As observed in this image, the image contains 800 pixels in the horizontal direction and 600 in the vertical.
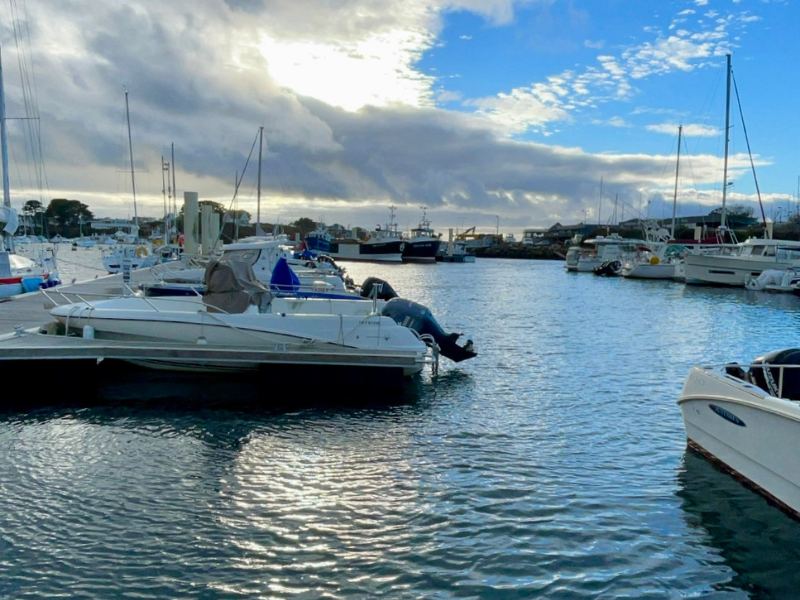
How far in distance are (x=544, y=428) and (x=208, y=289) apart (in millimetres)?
7988

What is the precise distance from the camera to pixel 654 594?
608 centimetres

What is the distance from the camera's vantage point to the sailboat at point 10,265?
87.3ft

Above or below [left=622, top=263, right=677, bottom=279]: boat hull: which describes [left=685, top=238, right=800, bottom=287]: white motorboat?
above

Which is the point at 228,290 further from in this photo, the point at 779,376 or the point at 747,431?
the point at 779,376

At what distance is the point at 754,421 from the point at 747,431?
0.98 feet

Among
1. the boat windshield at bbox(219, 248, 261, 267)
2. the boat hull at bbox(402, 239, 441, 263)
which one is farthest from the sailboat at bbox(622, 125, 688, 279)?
the boat windshield at bbox(219, 248, 261, 267)

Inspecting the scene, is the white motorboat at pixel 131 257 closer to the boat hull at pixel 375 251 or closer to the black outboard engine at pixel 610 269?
the black outboard engine at pixel 610 269

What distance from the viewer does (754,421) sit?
311 inches

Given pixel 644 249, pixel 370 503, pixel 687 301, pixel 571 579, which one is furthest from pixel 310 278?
pixel 644 249

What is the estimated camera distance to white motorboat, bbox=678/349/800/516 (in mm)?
7398

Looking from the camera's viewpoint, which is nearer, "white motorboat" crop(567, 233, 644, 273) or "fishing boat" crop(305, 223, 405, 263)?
"white motorboat" crop(567, 233, 644, 273)

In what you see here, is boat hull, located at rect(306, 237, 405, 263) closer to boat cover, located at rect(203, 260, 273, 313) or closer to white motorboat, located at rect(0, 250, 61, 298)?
white motorboat, located at rect(0, 250, 61, 298)

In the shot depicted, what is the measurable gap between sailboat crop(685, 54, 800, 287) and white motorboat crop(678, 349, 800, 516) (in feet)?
153

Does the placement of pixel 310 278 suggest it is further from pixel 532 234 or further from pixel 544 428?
pixel 532 234
